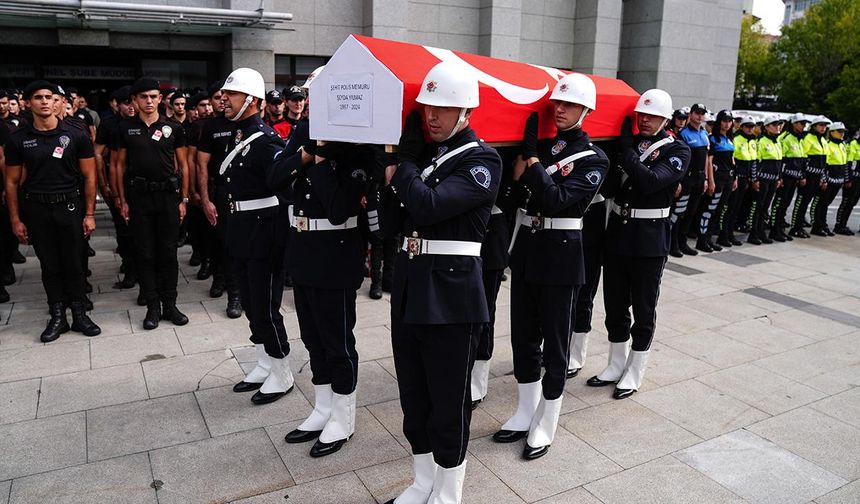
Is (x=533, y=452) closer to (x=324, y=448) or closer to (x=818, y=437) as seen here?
(x=324, y=448)

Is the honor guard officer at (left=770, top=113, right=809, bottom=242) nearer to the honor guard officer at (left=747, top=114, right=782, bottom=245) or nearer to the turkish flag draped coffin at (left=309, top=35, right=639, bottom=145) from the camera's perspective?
the honor guard officer at (left=747, top=114, right=782, bottom=245)

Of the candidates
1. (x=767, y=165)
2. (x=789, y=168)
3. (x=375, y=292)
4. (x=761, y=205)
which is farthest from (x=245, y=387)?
(x=789, y=168)

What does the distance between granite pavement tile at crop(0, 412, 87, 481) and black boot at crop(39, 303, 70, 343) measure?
5.09 feet

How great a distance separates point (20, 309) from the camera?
6.32m

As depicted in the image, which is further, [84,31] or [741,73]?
[741,73]

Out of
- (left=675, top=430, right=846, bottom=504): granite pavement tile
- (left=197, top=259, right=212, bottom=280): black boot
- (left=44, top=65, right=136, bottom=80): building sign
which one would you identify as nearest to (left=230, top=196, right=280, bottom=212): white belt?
(left=675, top=430, right=846, bottom=504): granite pavement tile

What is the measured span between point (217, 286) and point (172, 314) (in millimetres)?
926

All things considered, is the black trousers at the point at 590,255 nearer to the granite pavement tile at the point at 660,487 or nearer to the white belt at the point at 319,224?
the granite pavement tile at the point at 660,487

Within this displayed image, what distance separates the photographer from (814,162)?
11.3m

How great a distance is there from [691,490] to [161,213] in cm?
473

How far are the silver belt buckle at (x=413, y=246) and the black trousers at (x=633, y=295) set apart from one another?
84.5 inches

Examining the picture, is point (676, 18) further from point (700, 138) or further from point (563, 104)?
point (563, 104)

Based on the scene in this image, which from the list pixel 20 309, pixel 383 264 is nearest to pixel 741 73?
pixel 383 264

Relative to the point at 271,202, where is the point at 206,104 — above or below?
above
